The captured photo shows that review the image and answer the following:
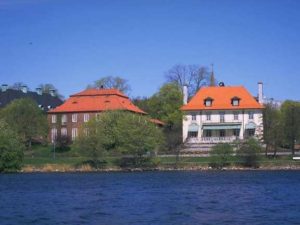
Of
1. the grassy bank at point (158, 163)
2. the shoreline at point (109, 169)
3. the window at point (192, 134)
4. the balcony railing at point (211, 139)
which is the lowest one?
the shoreline at point (109, 169)

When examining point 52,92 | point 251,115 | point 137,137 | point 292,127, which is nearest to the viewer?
point 137,137

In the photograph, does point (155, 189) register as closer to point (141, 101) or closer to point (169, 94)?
point (169, 94)

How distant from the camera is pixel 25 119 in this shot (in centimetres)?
8606

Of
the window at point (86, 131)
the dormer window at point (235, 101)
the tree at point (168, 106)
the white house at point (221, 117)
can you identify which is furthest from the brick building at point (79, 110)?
the dormer window at point (235, 101)

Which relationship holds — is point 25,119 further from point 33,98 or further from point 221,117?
point 221,117

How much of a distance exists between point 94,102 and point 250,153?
A: 32261 millimetres

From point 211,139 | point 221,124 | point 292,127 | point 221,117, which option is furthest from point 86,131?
point 292,127

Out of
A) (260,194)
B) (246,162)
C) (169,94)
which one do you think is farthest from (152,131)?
(260,194)

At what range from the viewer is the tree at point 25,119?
8581cm

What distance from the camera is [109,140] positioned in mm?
76438

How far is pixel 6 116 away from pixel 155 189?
4804 cm

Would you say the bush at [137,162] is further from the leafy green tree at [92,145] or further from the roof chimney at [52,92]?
the roof chimney at [52,92]

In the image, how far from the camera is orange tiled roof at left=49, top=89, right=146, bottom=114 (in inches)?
3600

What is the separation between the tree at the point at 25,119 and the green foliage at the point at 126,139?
480 inches
